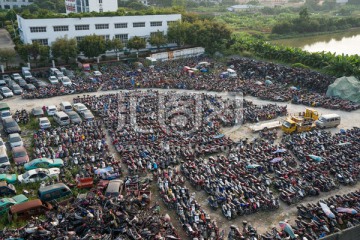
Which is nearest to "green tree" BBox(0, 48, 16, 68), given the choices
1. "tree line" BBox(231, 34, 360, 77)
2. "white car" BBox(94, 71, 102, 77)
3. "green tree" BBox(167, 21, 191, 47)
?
"white car" BBox(94, 71, 102, 77)

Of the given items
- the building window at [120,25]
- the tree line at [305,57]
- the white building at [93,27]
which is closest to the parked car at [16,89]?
the white building at [93,27]

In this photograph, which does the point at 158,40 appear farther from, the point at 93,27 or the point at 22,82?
the point at 22,82

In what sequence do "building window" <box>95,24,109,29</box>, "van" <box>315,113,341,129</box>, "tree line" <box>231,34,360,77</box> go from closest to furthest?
"van" <box>315,113,341,129</box>
"tree line" <box>231,34,360,77</box>
"building window" <box>95,24,109,29</box>

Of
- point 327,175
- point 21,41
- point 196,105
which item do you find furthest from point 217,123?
point 21,41

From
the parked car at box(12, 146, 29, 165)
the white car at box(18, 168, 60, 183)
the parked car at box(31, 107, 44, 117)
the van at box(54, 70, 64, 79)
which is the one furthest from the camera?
the van at box(54, 70, 64, 79)

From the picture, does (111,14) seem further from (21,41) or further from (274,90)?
(274,90)

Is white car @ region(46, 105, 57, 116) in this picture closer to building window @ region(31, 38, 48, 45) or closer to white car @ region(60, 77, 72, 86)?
white car @ region(60, 77, 72, 86)

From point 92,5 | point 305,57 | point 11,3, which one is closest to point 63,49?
point 92,5
